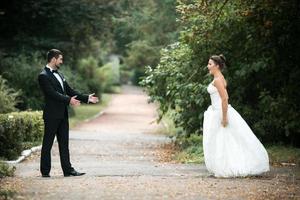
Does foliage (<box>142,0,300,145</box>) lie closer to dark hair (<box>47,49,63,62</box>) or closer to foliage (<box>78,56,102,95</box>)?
dark hair (<box>47,49,63,62</box>)

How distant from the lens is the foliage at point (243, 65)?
501 inches

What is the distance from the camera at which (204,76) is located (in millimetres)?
17469

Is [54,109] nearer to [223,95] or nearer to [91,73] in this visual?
[223,95]

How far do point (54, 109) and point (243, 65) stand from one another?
655 centimetres

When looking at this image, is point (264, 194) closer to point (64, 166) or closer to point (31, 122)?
point (64, 166)

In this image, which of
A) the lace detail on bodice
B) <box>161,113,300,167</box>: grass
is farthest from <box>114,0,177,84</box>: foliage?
the lace detail on bodice

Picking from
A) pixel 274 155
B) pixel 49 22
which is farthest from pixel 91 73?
pixel 274 155

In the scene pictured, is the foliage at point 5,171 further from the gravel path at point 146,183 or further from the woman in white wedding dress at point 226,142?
the woman in white wedding dress at point 226,142

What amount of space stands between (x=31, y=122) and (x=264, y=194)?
37.5 feet

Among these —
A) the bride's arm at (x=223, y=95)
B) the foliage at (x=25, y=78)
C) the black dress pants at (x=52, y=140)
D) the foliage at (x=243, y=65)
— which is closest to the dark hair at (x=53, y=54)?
the black dress pants at (x=52, y=140)

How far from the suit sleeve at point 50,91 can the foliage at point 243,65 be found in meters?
3.79

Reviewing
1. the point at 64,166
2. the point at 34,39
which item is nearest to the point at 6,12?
the point at 34,39

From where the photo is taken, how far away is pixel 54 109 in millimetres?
10859

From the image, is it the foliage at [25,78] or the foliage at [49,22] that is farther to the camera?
the foliage at [49,22]
